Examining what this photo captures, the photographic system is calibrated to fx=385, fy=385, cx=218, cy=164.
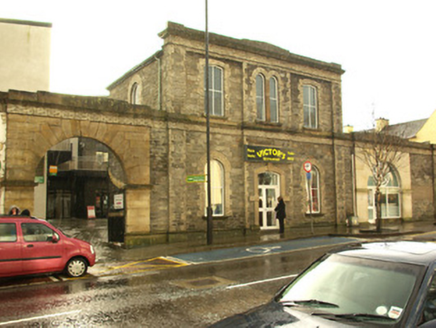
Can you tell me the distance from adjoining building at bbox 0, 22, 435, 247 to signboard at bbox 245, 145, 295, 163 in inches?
2.1

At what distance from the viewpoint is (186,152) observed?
17812 mm

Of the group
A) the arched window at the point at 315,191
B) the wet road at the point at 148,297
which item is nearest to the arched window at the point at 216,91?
the arched window at the point at 315,191

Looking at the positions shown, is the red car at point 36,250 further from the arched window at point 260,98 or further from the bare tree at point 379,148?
the bare tree at point 379,148

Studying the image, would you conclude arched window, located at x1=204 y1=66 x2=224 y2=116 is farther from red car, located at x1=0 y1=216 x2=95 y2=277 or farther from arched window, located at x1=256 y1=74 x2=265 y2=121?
red car, located at x1=0 y1=216 x2=95 y2=277

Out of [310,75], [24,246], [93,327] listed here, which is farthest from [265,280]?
[310,75]

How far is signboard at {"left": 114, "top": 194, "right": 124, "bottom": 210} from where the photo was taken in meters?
16.3

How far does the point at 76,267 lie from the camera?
10.2 m

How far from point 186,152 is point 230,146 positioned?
2.57 m

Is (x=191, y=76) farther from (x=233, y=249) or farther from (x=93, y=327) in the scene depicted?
(x=93, y=327)

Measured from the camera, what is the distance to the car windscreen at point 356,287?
3.28 meters

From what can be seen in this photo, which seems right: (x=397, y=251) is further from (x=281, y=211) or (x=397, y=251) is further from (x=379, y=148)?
(x=379, y=148)

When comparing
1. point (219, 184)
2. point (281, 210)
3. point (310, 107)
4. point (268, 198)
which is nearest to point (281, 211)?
point (281, 210)

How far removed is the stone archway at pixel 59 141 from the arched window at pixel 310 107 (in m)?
10.4

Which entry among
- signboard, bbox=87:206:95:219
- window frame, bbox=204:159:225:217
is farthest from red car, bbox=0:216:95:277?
signboard, bbox=87:206:95:219
